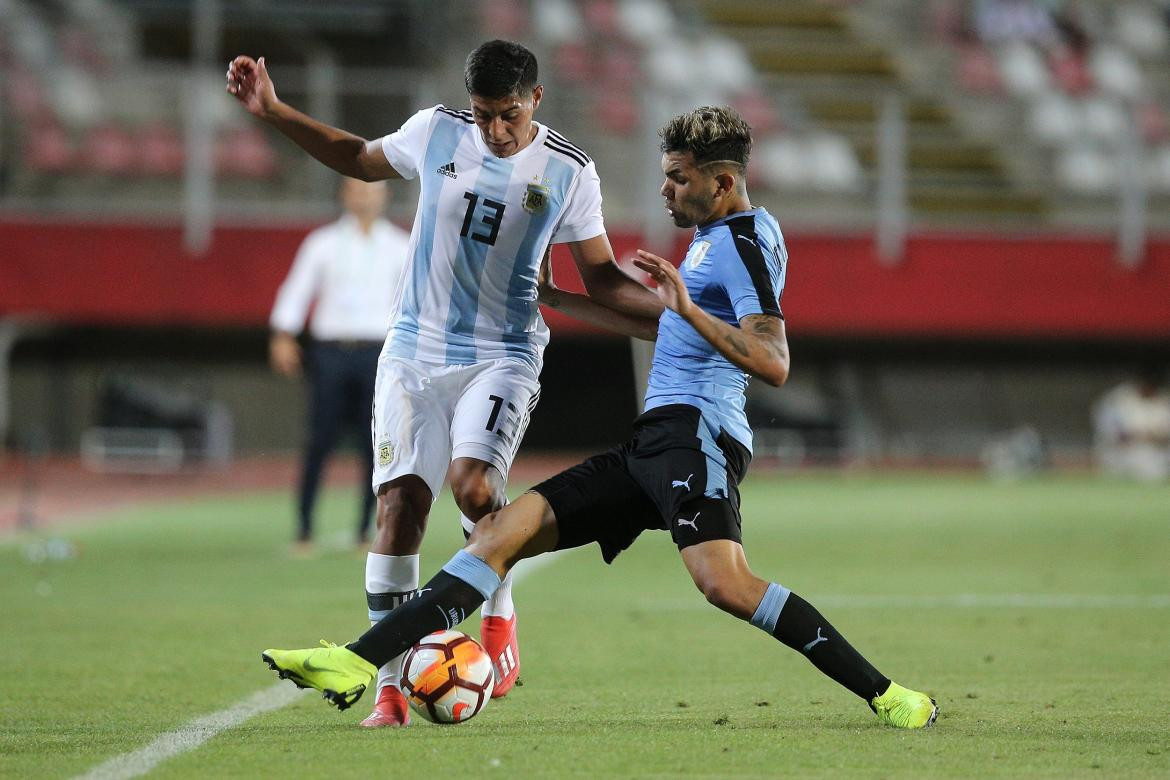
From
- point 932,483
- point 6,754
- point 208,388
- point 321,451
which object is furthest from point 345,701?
point 208,388

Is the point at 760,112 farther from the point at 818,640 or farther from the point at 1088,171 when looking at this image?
the point at 818,640

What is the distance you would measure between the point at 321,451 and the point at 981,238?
11245 mm

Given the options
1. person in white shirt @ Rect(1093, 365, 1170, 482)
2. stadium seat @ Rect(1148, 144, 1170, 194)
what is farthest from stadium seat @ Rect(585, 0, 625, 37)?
person in white shirt @ Rect(1093, 365, 1170, 482)

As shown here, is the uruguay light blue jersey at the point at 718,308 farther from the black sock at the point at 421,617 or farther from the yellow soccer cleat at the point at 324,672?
the yellow soccer cleat at the point at 324,672

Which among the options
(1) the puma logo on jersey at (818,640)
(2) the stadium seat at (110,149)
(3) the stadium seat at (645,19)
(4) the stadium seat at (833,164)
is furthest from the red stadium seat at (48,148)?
(1) the puma logo on jersey at (818,640)

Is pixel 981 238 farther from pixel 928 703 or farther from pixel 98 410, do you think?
pixel 928 703

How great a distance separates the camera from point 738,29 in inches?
1000

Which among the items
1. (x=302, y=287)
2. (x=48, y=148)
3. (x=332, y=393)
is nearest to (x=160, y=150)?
(x=48, y=148)

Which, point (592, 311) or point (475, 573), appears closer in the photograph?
point (475, 573)

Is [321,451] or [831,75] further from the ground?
[831,75]

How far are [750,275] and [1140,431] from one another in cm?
1716

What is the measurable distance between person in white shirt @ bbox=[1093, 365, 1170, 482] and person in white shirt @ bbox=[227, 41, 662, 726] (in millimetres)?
16403

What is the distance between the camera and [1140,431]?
20.8 m

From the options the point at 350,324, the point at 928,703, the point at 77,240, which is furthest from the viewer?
the point at 77,240
